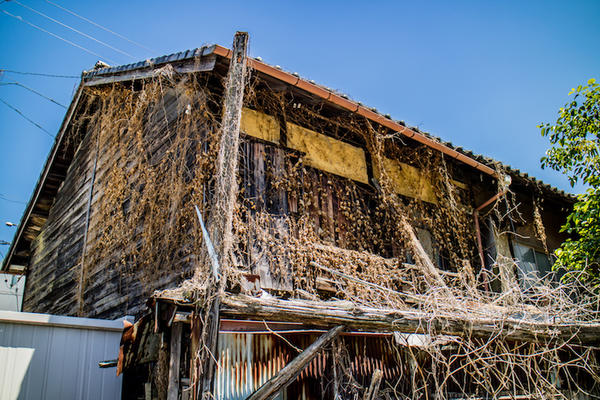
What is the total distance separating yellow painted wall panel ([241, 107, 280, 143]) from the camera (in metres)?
6.48

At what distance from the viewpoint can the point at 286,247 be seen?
5898mm

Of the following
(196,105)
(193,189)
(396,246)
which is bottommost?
(396,246)

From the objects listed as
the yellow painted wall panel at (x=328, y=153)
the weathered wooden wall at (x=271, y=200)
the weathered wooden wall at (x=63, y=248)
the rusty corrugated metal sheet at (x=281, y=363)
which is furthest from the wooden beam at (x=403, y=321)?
the weathered wooden wall at (x=63, y=248)

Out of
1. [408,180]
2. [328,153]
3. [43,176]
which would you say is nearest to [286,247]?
[328,153]

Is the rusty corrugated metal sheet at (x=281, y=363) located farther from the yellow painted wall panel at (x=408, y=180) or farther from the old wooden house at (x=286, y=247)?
the yellow painted wall panel at (x=408, y=180)

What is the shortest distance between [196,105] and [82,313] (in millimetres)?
4608

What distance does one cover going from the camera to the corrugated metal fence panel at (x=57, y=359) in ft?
17.0

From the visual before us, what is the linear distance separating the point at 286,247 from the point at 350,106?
2.47m

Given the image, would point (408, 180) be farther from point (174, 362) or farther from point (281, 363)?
point (174, 362)

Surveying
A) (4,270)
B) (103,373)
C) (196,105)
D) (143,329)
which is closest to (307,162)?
(196,105)

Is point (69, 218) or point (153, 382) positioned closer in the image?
point (153, 382)

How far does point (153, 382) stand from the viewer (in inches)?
179

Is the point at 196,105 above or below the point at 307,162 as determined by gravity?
above

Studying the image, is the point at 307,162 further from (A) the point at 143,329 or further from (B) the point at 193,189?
(A) the point at 143,329
